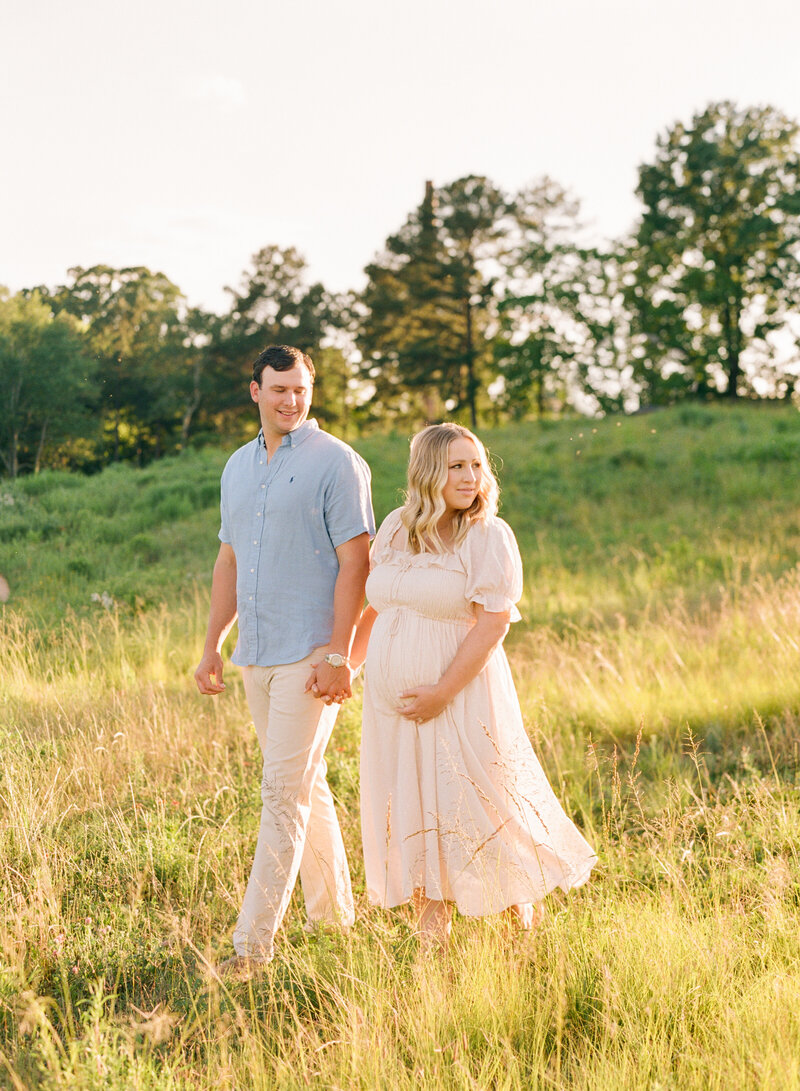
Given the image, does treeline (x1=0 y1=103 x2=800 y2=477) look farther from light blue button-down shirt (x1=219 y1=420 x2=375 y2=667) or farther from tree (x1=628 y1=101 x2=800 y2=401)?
light blue button-down shirt (x1=219 y1=420 x2=375 y2=667)

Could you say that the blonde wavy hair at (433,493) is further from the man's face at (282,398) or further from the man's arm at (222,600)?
the man's arm at (222,600)

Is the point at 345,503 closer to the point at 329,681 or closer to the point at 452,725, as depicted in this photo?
the point at 329,681

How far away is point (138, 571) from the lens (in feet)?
39.0

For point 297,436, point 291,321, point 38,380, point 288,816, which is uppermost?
point 291,321

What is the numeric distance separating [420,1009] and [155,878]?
171 cm

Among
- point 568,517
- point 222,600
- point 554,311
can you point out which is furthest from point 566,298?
point 222,600

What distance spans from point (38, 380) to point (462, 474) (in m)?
10.2

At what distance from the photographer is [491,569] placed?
10.6 ft

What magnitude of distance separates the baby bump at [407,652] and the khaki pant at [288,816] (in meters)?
0.28

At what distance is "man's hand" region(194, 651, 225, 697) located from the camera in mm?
3744

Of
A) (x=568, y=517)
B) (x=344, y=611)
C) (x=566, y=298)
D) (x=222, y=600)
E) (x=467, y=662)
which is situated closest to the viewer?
(x=467, y=662)

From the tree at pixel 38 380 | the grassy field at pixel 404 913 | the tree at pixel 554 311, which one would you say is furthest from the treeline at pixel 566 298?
the grassy field at pixel 404 913

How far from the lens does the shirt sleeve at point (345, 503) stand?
350cm

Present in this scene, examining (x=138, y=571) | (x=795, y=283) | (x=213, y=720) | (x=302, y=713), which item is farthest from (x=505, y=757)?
(x=795, y=283)
